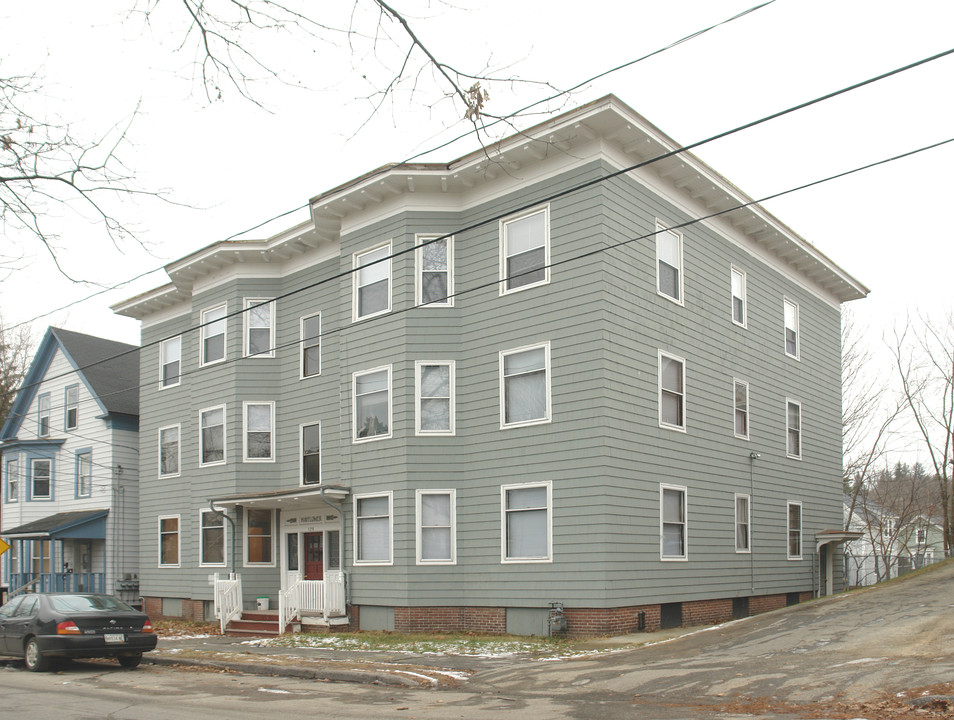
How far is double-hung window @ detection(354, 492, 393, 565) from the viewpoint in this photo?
794 inches

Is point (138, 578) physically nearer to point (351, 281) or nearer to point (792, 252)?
point (351, 281)

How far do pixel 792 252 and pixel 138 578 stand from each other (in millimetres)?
23202

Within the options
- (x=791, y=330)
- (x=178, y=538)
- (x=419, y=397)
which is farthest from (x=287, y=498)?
(x=791, y=330)

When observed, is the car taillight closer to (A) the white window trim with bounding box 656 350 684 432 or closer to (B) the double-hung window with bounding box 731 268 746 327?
(A) the white window trim with bounding box 656 350 684 432

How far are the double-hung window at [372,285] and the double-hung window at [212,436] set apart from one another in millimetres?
5809

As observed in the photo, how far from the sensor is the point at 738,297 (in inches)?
922

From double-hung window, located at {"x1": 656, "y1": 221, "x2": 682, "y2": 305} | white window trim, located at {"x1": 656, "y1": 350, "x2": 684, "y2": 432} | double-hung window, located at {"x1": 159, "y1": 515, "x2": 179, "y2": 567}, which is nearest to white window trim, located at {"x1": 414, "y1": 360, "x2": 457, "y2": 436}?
white window trim, located at {"x1": 656, "y1": 350, "x2": 684, "y2": 432}

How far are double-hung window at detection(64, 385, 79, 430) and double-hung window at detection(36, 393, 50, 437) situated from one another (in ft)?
4.61

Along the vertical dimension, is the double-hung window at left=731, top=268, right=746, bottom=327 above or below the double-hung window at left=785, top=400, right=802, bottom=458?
above

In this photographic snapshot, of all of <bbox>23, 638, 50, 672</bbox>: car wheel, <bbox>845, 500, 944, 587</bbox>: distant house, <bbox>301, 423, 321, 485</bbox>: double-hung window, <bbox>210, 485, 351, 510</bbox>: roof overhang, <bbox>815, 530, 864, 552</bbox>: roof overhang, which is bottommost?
<bbox>845, 500, 944, 587</bbox>: distant house

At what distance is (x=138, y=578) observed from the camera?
30.9m

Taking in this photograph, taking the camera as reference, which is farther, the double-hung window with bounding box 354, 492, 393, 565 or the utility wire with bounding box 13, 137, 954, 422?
the double-hung window with bounding box 354, 492, 393, 565

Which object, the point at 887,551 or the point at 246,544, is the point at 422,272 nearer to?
the point at 246,544

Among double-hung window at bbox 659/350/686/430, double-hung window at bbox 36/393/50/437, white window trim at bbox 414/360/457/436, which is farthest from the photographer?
double-hung window at bbox 36/393/50/437
